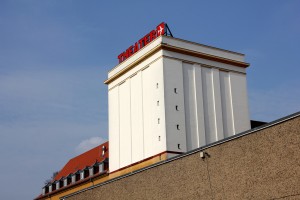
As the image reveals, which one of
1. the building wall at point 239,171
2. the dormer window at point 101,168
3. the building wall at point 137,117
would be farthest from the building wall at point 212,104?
the dormer window at point 101,168

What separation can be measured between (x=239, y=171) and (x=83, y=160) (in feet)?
182

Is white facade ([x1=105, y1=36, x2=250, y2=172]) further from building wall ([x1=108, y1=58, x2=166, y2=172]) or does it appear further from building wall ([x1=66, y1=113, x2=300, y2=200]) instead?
building wall ([x1=66, y1=113, x2=300, y2=200])

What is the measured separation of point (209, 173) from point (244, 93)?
2875cm

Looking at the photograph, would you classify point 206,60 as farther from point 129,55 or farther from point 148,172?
point 148,172

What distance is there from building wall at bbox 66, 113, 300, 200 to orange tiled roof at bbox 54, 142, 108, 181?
133 feet

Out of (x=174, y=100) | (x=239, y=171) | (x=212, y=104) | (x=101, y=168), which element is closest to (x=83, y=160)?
(x=101, y=168)

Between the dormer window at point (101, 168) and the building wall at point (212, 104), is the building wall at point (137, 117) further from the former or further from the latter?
the dormer window at point (101, 168)

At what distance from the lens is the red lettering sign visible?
51.0 metres

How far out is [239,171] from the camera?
24359 millimetres

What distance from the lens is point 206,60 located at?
51.8 meters

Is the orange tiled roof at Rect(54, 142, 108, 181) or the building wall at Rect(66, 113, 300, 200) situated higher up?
the orange tiled roof at Rect(54, 142, 108, 181)

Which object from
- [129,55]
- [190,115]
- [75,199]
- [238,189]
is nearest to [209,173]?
[238,189]

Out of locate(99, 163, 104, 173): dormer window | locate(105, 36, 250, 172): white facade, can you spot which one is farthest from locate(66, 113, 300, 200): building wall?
locate(99, 163, 104, 173): dormer window

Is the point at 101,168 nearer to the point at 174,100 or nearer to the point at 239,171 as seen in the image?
the point at 174,100
